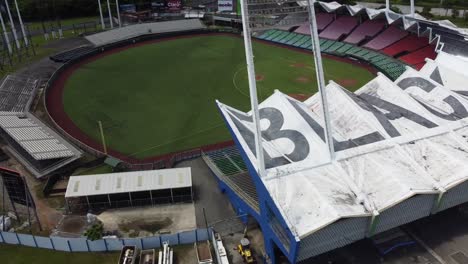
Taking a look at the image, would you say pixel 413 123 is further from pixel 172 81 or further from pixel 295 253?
pixel 172 81

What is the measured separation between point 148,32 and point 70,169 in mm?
50699

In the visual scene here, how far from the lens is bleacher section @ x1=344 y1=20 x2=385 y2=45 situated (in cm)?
6966

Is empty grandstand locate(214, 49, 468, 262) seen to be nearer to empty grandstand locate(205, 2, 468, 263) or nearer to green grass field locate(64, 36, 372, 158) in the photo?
empty grandstand locate(205, 2, 468, 263)

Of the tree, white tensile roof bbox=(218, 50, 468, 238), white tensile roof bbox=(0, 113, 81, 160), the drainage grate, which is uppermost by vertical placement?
the tree

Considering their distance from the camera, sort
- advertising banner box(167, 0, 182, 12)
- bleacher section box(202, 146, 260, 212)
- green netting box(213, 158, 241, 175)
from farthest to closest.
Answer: advertising banner box(167, 0, 182, 12) < green netting box(213, 158, 241, 175) < bleacher section box(202, 146, 260, 212)

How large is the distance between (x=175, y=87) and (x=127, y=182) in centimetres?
2727

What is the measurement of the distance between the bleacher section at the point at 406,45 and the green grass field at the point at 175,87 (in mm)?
6772

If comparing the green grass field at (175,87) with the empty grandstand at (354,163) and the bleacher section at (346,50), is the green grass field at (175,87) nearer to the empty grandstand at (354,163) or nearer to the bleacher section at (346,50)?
the bleacher section at (346,50)

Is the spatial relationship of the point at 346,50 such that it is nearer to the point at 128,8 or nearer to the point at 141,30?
the point at 141,30

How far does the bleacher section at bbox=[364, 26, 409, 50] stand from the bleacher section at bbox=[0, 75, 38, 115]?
180 feet

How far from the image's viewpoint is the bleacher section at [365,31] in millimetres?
69656

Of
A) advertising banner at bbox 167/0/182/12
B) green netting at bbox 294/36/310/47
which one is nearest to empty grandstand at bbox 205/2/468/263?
green netting at bbox 294/36/310/47

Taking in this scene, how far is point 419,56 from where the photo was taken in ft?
199

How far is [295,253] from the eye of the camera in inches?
867
